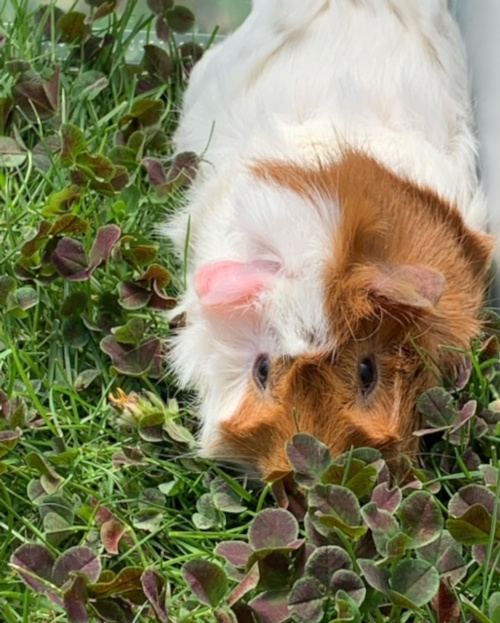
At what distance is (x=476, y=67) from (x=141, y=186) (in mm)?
816

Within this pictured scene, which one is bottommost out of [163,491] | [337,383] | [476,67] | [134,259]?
[163,491]

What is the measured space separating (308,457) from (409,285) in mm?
310

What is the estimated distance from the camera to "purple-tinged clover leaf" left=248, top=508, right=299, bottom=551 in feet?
4.66

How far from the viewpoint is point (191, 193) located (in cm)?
211

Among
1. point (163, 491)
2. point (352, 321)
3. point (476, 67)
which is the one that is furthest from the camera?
point (476, 67)

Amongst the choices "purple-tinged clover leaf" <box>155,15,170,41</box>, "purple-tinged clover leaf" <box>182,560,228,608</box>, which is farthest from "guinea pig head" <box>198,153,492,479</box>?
"purple-tinged clover leaf" <box>155,15,170,41</box>

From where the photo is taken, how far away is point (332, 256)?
62.1 inches

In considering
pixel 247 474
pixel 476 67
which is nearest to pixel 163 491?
pixel 247 474

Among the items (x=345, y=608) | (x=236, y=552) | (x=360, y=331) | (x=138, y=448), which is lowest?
(x=138, y=448)

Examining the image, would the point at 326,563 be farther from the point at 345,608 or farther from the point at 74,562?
the point at 74,562

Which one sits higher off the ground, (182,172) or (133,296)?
(182,172)

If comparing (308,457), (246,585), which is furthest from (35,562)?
(308,457)

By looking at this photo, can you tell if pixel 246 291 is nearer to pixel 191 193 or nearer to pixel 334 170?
pixel 334 170

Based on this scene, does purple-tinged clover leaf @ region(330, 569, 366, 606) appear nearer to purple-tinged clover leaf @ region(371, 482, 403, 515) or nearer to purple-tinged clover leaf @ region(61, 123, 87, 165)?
purple-tinged clover leaf @ region(371, 482, 403, 515)
